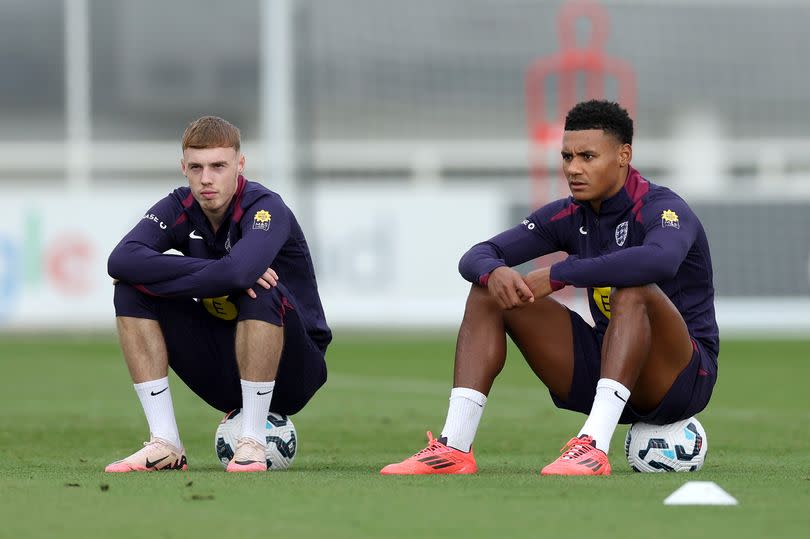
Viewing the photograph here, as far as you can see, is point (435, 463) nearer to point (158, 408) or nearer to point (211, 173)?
point (158, 408)

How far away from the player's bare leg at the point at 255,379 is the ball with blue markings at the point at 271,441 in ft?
0.57

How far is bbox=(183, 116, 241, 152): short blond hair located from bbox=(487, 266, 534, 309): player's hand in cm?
122

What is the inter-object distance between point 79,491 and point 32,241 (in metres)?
15.9

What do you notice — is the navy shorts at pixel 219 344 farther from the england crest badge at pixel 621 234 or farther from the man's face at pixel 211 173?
the england crest badge at pixel 621 234

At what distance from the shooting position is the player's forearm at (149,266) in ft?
21.4

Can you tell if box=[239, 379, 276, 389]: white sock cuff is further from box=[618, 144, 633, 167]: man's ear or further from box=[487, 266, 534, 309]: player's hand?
box=[618, 144, 633, 167]: man's ear

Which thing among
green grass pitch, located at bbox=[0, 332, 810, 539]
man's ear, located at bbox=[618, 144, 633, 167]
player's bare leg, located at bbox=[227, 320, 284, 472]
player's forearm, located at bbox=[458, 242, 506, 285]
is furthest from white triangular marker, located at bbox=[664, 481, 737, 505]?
player's bare leg, located at bbox=[227, 320, 284, 472]

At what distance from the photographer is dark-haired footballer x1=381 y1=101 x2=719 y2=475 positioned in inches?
239

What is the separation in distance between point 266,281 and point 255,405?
50cm

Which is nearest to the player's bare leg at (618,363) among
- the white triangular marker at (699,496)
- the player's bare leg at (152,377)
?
the white triangular marker at (699,496)

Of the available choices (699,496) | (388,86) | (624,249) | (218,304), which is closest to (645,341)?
(624,249)

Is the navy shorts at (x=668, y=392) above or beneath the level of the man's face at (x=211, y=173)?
beneath

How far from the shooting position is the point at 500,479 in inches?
240

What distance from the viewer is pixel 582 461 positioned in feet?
19.7
